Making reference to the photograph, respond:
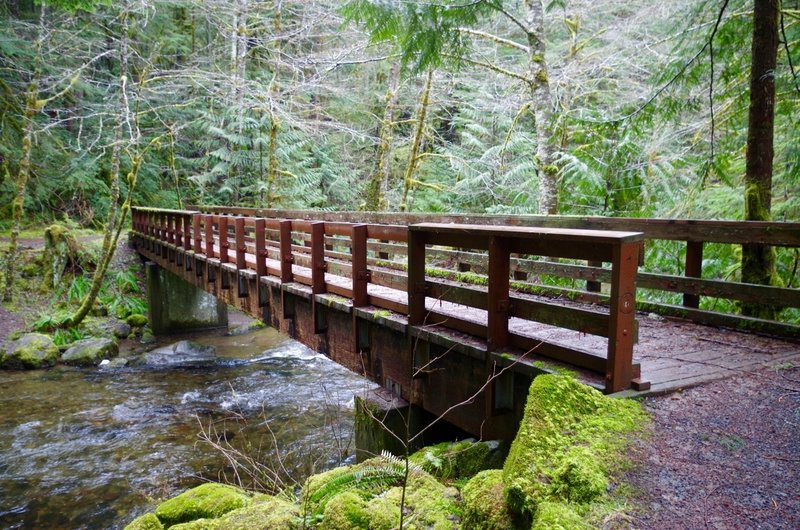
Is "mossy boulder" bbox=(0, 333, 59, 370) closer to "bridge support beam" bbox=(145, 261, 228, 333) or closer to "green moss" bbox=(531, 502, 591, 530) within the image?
"bridge support beam" bbox=(145, 261, 228, 333)

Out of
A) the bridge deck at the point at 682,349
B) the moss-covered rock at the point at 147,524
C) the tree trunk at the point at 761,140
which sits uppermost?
the tree trunk at the point at 761,140

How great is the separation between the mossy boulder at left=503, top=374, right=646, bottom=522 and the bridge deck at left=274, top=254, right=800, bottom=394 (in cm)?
41

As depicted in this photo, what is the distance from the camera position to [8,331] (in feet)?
47.0

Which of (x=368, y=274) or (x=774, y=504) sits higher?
(x=368, y=274)

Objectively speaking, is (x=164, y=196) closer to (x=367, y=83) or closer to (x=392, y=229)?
(x=367, y=83)

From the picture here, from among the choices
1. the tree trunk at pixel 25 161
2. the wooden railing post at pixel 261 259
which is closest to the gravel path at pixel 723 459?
the wooden railing post at pixel 261 259

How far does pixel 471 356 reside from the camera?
426 centimetres

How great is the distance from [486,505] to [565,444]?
50 cm

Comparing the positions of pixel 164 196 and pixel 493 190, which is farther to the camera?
pixel 164 196

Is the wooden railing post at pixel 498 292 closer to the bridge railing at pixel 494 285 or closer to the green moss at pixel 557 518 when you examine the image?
the bridge railing at pixel 494 285

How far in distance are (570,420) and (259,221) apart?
671 centimetres

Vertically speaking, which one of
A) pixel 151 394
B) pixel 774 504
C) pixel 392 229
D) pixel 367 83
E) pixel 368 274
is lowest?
pixel 151 394

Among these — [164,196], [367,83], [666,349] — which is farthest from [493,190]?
[164,196]

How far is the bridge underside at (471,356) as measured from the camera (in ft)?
12.7
